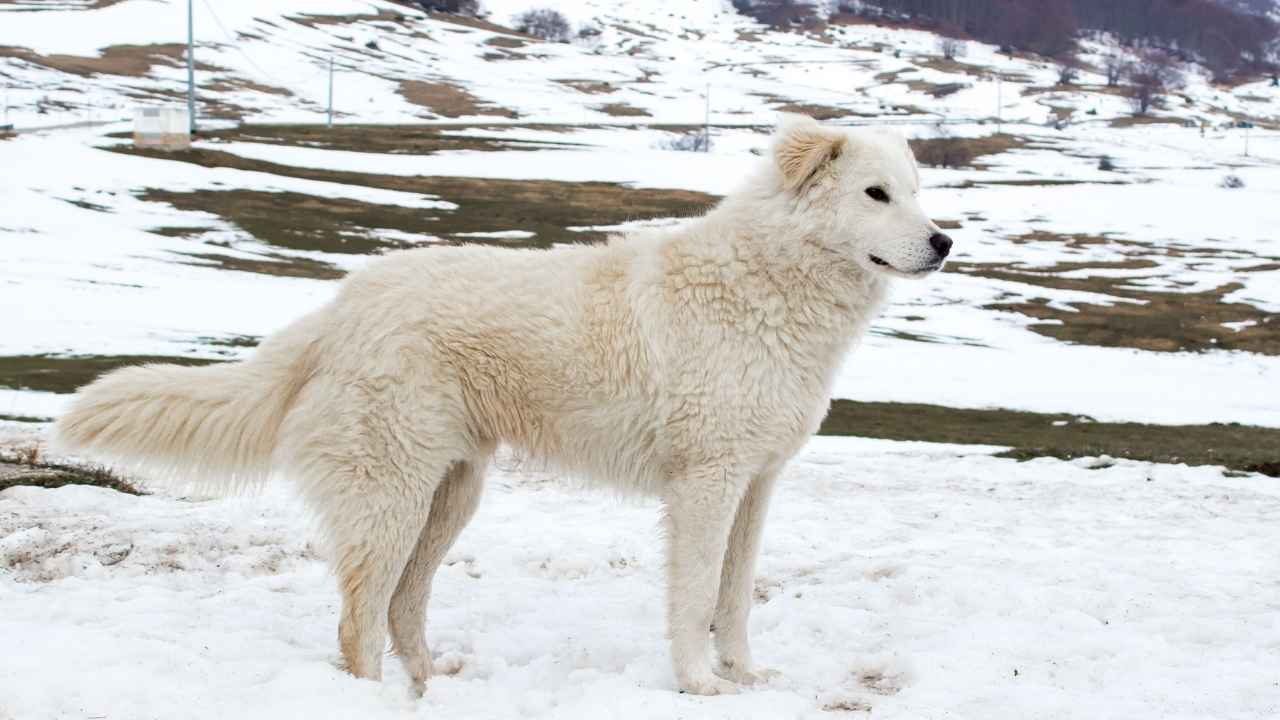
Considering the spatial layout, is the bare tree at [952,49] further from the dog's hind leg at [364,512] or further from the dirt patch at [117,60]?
the dog's hind leg at [364,512]

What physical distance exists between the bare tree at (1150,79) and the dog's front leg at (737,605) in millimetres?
125027

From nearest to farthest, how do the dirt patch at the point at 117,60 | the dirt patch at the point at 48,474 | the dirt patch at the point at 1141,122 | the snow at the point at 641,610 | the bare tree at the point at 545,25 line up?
1. the snow at the point at 641,610
2. the dirt patch at the point at 48,474
3. the dirt patch at the point at 117,60
4. the dirt patch at the point at 1141,122
5. the bare tree at the point at 545,25

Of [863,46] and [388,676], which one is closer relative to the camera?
[388,676]

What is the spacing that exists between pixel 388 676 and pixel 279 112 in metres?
88.0

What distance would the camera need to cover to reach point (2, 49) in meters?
93.6

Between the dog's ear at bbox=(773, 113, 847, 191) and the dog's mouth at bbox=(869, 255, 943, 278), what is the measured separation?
0.56 m

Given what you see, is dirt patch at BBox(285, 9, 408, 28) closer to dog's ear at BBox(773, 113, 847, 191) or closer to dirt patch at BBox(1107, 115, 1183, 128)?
dirt patch at BBox(1107, 115, 1183, 128)

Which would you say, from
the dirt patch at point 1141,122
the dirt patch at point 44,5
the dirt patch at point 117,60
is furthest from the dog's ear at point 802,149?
the dirt patch at point 44,5

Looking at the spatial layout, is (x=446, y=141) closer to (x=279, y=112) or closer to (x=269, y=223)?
(x=279, y=112)

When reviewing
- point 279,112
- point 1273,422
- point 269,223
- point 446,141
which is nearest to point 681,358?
point 1273,422

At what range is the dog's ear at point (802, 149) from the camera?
6.38 m

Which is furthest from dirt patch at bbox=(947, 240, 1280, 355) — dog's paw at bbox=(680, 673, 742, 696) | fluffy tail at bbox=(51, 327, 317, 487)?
fluffy tail at bbox=(51, 327, 317, 487)

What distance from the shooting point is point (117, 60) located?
324 feet

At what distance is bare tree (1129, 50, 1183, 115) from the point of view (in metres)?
126
